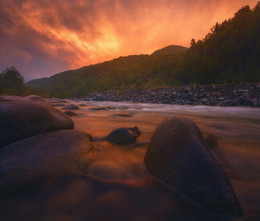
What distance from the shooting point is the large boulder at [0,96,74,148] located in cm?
124

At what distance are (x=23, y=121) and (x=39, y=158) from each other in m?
0.57

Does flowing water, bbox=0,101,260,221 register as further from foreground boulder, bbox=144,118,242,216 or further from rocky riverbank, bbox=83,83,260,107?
rocky riverbank, bbox=83,83,260,107

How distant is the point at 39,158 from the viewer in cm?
98

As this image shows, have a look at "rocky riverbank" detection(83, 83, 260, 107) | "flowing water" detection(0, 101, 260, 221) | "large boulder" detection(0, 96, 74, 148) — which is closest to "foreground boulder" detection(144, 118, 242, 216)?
"flowing water" detection(0, 101, 260, 221)

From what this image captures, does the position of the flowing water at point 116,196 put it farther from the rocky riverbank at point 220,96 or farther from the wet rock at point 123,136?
the rocky riverbank at point 220,96

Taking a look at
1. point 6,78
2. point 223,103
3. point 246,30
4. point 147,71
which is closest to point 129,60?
point 147,71

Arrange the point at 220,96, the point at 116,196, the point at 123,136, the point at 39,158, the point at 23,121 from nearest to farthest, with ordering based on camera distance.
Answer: the point at 116,196, the point at 39,158, the point at 23,121, the point at 123,136, the point at 220,96

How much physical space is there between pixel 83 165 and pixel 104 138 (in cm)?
59

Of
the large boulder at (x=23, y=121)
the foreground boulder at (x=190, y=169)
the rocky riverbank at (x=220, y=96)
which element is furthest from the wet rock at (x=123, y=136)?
the rocky riverbank at (x=220, y=96)

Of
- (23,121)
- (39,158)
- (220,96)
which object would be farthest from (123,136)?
(220,96)

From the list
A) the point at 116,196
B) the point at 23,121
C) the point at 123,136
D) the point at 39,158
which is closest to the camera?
the point at 116,196

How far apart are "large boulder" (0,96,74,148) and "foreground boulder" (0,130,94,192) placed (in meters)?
0.18

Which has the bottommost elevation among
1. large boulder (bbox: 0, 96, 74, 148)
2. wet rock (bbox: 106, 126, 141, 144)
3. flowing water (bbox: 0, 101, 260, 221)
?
flowing water (bbox: 0, 101, 260, 221)

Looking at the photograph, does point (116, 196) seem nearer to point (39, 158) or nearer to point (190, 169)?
point (190, 169)
